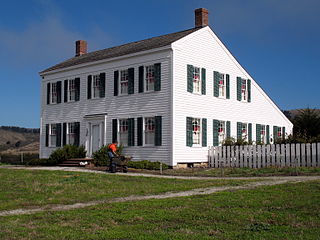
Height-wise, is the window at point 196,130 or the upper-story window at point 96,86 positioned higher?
the upper-story window at point 96,86

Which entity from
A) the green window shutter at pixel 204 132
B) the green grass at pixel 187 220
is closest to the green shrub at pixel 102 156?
the green window shutter at pixel 204 132

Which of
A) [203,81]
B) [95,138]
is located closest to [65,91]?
[95,138]

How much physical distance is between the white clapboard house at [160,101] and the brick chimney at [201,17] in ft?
0.30

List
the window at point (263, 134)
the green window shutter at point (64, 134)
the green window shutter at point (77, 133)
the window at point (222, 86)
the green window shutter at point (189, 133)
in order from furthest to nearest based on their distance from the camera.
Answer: the window at point (263, 134), the green window shutter at point (64, 134), the green window shutter at point (77, 133), the window at point (222, 86), the green window shutter at point (189, 133)

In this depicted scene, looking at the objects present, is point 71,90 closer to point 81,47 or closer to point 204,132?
point 81,47

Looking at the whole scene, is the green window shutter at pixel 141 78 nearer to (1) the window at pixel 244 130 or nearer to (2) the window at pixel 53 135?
(1) the window at pixel 244 130

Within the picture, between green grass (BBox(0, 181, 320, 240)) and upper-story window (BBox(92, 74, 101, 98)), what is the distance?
18.3 metres

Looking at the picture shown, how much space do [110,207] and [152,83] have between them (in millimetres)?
15865

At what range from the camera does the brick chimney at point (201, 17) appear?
27945 millimetres

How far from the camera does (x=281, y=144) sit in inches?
907

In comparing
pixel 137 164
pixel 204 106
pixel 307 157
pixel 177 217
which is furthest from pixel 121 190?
pixel 204 106

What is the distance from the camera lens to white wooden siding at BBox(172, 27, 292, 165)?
24.4 meters

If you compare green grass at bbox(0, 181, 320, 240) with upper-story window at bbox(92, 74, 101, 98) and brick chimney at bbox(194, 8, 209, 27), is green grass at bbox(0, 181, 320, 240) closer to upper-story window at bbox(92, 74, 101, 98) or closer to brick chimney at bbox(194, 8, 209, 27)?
upper-story window at bbox(92, 74, 101, 98)

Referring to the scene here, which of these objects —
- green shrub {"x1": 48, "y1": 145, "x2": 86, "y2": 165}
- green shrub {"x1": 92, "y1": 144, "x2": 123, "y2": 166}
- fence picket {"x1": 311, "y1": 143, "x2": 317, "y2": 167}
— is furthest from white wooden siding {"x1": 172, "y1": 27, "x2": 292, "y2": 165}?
green shrub {"x1": 48, "y1": 145, "x2": 86, "y2": 165}
